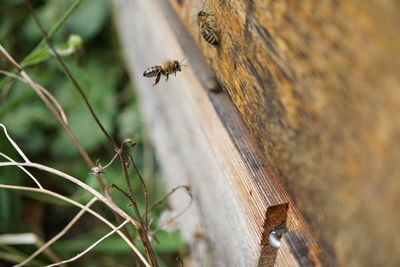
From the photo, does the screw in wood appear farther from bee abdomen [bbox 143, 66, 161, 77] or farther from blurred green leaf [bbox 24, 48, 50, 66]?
blurred green leaf [bbox 24, 48, 50, 66]

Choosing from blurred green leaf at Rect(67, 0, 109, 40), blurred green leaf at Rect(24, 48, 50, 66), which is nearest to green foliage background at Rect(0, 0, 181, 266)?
blurred green leaf at Rect(67, 0, 109, 40)

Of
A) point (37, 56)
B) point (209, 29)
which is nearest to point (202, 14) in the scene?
point (209, 29)

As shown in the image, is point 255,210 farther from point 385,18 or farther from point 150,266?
point 385,18

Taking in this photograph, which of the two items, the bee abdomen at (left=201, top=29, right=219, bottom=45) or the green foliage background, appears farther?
the green foliage background

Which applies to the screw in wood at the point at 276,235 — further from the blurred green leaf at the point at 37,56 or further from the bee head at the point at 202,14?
the blurred green leaf at the point at 37,56

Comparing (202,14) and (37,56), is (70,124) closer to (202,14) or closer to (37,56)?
(37,56)
